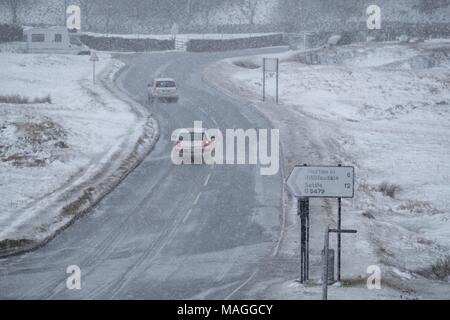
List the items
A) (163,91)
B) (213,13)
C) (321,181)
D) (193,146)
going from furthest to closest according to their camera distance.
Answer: (213,13) < (163,91) < (193,146) < (321,181)

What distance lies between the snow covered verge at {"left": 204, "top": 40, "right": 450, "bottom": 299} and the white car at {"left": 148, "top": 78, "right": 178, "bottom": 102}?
4916 millimetres

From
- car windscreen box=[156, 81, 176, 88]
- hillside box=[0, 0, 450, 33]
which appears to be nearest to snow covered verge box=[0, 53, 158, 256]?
car windscreen box=[156, 81, 176, 88]

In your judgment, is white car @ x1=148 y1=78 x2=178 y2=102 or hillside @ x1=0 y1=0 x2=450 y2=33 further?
hillside @ x1=0 y1=0 x2=450 y2=33

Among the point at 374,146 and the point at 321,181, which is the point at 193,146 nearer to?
the point at 374,146

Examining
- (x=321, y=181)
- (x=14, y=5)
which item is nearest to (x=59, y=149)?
(x=321, y=181)

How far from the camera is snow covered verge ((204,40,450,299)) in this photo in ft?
66.1

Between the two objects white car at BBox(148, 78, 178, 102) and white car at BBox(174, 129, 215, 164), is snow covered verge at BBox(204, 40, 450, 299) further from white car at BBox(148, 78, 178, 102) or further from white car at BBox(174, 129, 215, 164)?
white car at BBox(148, 78, 178, 102)

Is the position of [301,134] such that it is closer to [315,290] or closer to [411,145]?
[411,145]

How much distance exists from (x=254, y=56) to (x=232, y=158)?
1440 inches

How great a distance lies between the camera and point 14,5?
325ft

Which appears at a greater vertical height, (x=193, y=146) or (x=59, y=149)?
(x=193, y=146)

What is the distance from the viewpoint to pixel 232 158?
3303 centimetres

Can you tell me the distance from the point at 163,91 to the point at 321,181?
3024cm

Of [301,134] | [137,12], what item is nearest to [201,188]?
[301,134]
